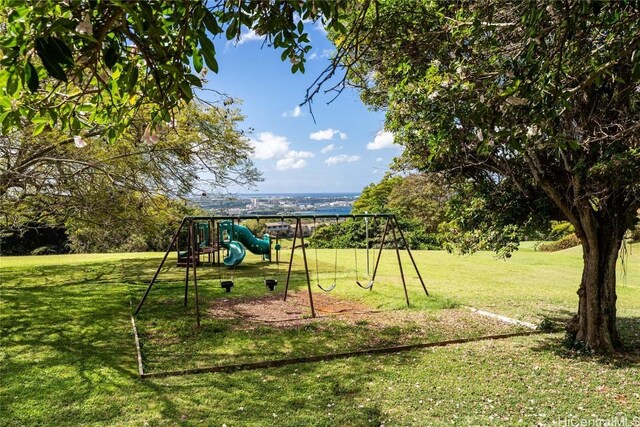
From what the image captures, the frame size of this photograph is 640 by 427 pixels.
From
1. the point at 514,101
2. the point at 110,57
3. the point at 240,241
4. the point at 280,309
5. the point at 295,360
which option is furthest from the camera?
the point at 240,241

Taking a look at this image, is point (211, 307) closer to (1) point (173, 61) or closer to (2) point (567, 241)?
(1) point (173, 61)

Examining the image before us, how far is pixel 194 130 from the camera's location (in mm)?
10586

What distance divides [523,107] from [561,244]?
22.1 meters

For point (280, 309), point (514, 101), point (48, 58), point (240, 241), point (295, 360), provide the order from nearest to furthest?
1. point (48, 58)
2. point (514, 101)
3. point (295, 360)
4. point (280, 309)
5. point (240, 241)

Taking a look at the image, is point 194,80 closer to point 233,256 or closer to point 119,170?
point 119,170

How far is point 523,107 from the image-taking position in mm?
2789

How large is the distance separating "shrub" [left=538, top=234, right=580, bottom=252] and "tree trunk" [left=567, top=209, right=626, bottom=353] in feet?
58.2

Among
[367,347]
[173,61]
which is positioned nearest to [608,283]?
[367,347]

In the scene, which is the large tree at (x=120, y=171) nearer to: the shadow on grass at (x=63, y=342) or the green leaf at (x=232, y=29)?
the shadow on grass at (x=63, y=342)

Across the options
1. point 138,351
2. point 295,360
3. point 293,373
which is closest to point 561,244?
point 295,360

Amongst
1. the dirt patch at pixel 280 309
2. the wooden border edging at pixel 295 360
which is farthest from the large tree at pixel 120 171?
the wooden border edging at pixel 295 360

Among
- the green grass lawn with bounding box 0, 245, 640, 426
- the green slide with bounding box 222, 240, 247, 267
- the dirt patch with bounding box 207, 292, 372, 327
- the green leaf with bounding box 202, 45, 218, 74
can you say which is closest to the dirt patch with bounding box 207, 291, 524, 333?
the dirt patch with bounding box 207, 292, 372, 327

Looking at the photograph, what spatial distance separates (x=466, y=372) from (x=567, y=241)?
2011 cm

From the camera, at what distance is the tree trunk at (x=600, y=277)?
562 centimetres
